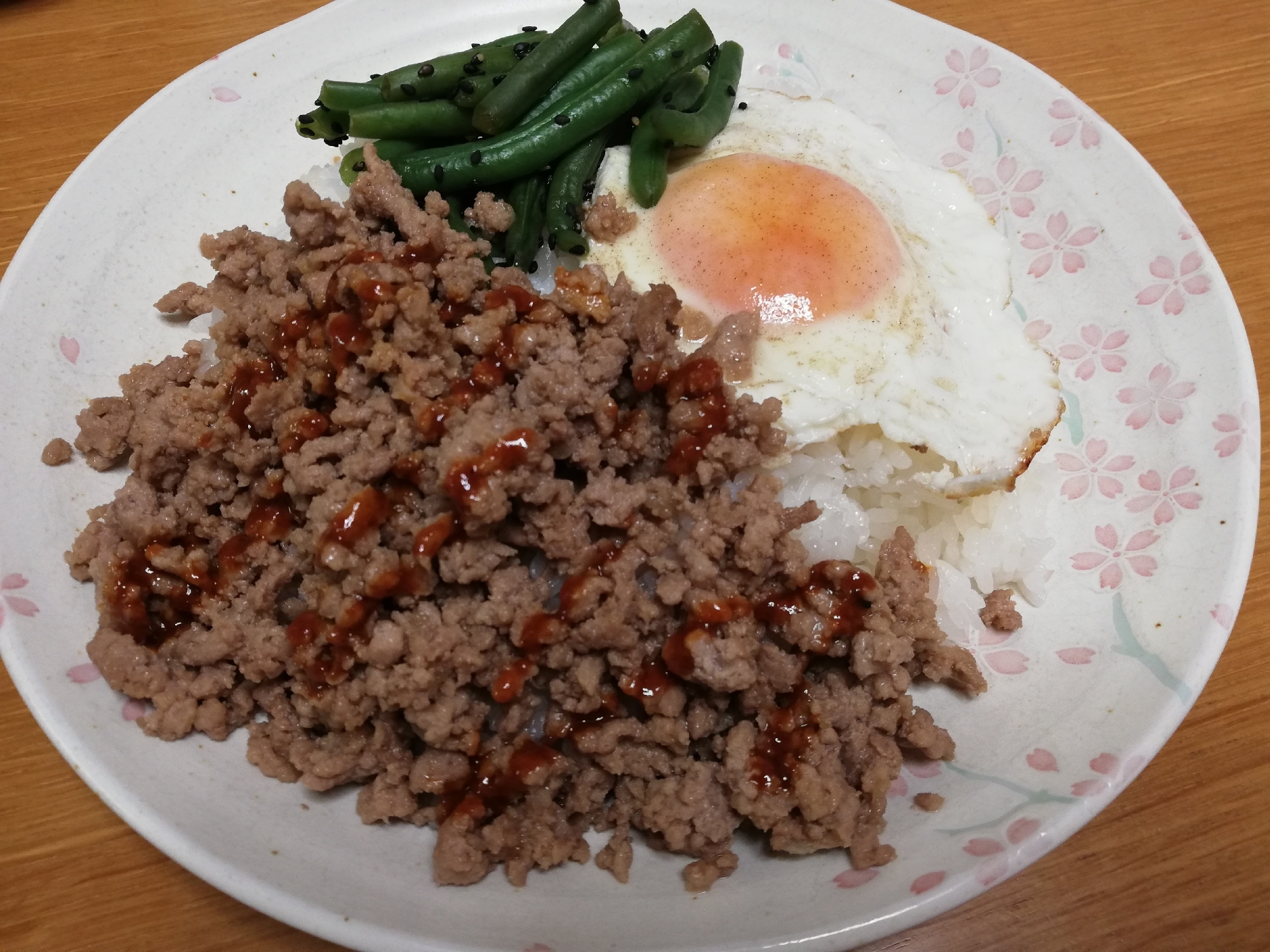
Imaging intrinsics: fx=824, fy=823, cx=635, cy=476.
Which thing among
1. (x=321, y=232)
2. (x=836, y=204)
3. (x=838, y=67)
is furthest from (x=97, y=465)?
(x=838, y=67)

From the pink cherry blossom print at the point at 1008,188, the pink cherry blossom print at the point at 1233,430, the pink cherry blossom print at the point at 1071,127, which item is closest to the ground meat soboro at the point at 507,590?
the pink cherry blossom print at the point at 1233,430

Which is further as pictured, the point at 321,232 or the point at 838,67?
the point at 838,67

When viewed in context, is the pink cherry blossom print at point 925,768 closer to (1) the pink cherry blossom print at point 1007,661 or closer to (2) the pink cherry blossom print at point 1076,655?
(1) the pink cherry blossom print at point 1007,661

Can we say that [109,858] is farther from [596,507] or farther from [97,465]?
[596,507]

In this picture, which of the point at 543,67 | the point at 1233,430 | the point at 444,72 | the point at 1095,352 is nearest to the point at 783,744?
the point at 1233,430

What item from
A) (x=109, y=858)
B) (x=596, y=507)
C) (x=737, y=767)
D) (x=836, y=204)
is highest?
(x=836, y=204)
